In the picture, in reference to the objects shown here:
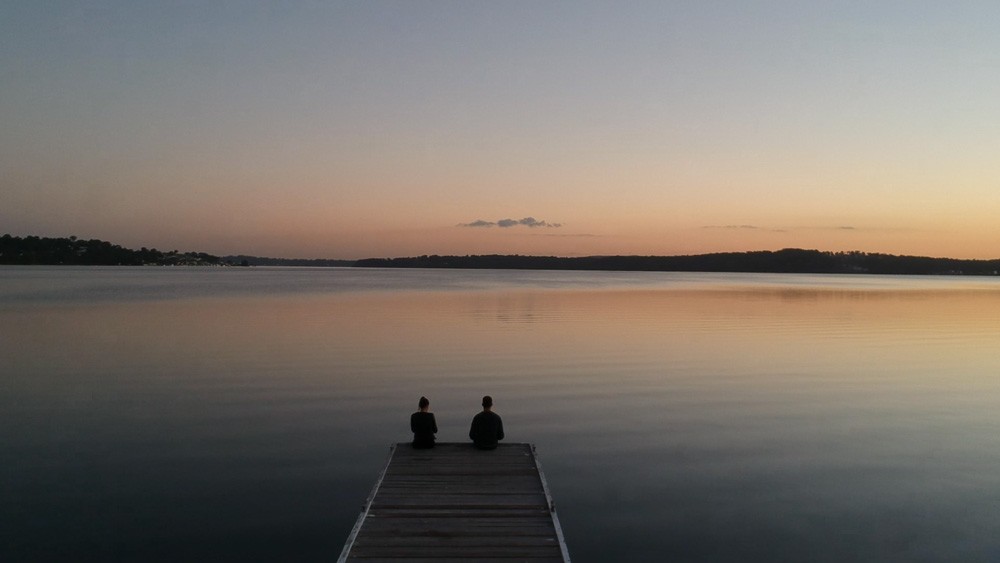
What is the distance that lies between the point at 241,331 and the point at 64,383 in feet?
50.6

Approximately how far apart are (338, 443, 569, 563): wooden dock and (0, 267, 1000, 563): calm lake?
41.8 inches

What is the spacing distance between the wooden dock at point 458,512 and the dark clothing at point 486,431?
0.57 feet

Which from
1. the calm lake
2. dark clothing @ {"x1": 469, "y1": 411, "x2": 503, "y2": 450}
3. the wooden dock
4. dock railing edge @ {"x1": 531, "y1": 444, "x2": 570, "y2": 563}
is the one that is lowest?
the calm lake

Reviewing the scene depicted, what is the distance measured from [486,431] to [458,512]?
3.10 meters

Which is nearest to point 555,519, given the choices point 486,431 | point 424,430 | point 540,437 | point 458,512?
point 458,512

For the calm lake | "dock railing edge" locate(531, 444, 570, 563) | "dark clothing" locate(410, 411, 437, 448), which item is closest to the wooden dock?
"dock railing edge" locate(531, 444, 570, 563)

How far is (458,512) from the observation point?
9.69 m

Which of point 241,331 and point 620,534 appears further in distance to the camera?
point 241,331

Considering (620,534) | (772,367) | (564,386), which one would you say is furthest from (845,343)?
(620,534)

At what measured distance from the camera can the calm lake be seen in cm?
1091

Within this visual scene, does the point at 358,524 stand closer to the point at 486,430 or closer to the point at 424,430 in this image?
the point at 424,430

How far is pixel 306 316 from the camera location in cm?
4778

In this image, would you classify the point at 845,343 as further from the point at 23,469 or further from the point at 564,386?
the point at 23,469

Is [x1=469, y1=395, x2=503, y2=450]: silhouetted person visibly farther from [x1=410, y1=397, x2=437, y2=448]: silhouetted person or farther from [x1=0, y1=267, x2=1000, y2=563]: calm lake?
[x1=0, y1=267, x2=1000, y2=563]: calm lake
